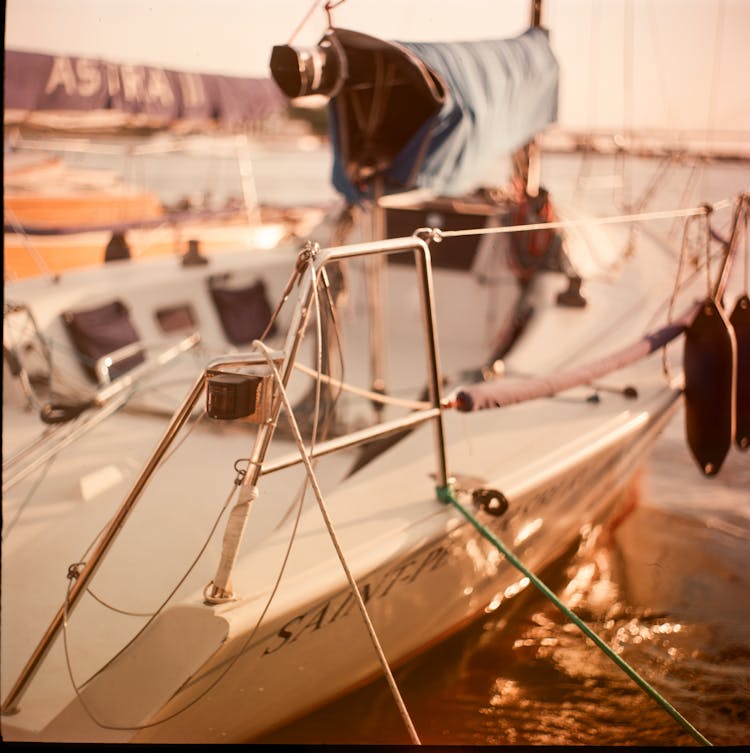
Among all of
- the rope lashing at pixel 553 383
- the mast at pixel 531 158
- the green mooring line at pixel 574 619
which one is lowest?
the green mooring line at pixel 574 619

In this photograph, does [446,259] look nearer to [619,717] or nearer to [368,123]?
[368,123]

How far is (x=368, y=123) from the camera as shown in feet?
11.7

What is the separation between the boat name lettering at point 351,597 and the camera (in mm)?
2191

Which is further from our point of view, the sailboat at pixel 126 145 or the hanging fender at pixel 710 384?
the sailboat at pixel 126 145

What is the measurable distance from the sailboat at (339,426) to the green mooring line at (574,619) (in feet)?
0.07

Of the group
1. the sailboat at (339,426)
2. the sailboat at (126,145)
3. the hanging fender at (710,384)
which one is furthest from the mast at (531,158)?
the sailboat at (126,145)

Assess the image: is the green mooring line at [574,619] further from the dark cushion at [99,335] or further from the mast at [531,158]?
the mast at [531,158]

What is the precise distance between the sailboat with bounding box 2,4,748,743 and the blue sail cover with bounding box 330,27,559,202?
0.6 inches

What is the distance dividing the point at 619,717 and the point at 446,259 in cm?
318

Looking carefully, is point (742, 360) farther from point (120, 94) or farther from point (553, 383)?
point (120, 94)

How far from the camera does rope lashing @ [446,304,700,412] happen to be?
2656 mm

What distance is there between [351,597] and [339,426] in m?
1.61

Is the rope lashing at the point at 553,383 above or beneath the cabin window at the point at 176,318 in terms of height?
above

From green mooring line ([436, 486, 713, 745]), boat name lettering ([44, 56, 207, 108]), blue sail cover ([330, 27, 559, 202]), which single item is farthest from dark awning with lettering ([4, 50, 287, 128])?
green mooring line ([436, 486, 713, 745])
